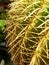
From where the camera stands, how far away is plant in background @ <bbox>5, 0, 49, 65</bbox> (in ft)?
5.57

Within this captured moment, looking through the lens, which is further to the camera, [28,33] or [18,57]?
[18,57]

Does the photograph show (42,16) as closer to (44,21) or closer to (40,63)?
(44,21)

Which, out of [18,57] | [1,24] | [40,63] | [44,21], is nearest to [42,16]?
[44,21]

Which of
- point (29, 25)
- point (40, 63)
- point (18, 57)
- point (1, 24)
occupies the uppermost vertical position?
point (29, 25)

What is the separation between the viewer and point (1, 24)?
13.0 ft

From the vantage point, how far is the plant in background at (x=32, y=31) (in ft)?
5.57

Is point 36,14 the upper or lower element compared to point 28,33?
upper

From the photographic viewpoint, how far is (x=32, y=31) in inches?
74.0

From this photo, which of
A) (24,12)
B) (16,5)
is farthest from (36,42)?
(16,5)

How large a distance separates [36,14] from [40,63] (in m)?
0.32

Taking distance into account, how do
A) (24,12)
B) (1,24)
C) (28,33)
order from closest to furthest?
(28,33), (24,12), (1,24)

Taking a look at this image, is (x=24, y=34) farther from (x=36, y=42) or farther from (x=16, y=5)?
(x=16, y=5)

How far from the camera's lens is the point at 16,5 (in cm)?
227

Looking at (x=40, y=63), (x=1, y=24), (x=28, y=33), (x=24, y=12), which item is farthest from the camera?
(x=1, y=24)
